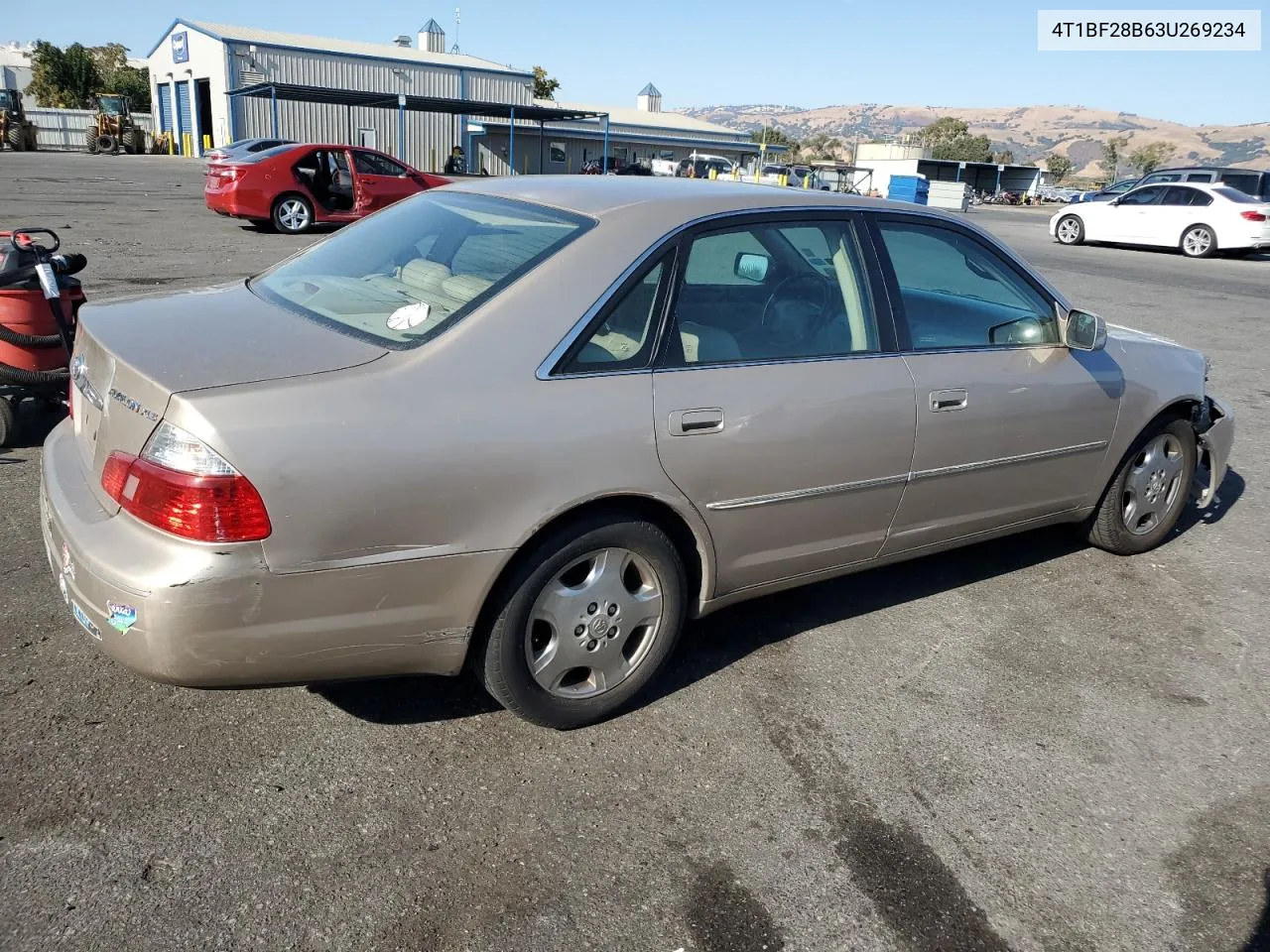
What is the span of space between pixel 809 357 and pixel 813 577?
2.59ft

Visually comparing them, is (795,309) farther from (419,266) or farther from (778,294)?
(419,266)

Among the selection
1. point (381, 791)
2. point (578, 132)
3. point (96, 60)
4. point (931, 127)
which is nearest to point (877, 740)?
point (381, 791)

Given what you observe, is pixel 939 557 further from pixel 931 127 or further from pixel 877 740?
pixel 931 127

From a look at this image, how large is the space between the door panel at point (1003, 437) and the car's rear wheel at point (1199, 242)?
20.3 meters

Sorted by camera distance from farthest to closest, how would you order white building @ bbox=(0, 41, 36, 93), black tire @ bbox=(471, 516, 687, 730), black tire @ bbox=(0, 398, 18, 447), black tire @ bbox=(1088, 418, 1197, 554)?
1. white building @ bbox=(0, 41, 36, 93)
2. black tire @ bbox=(0, 398, 18, 447)
3. black tire @ bbox=(1088, 418, 1197, 554)
4. black tire @ bbox=(471, 516, 687, 730)

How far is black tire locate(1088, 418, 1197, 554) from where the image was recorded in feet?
14.6

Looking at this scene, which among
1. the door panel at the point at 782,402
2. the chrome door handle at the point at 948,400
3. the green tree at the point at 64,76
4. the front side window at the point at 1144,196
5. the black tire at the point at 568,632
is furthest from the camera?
the green tree at the point at 64,76

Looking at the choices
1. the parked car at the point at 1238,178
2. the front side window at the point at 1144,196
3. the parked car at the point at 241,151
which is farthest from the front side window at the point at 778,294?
the parked car at the point at 1238,178

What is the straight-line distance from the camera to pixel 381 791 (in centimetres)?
271

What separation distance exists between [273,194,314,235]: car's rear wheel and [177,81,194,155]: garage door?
40145 mm

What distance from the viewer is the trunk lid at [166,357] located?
8.09 ft

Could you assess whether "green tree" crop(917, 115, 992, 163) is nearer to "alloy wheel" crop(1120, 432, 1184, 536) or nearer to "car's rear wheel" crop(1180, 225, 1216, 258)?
"car's rear wheel" crop(1180, 225, 1216, 258)

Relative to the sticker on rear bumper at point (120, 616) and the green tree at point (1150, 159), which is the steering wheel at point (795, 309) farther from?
the green tree at point (1150, 159)

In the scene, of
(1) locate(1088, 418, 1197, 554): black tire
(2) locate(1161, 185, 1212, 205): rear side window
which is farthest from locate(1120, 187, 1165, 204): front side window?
(1) locate(1088, 418, 1197, 554): black tire
